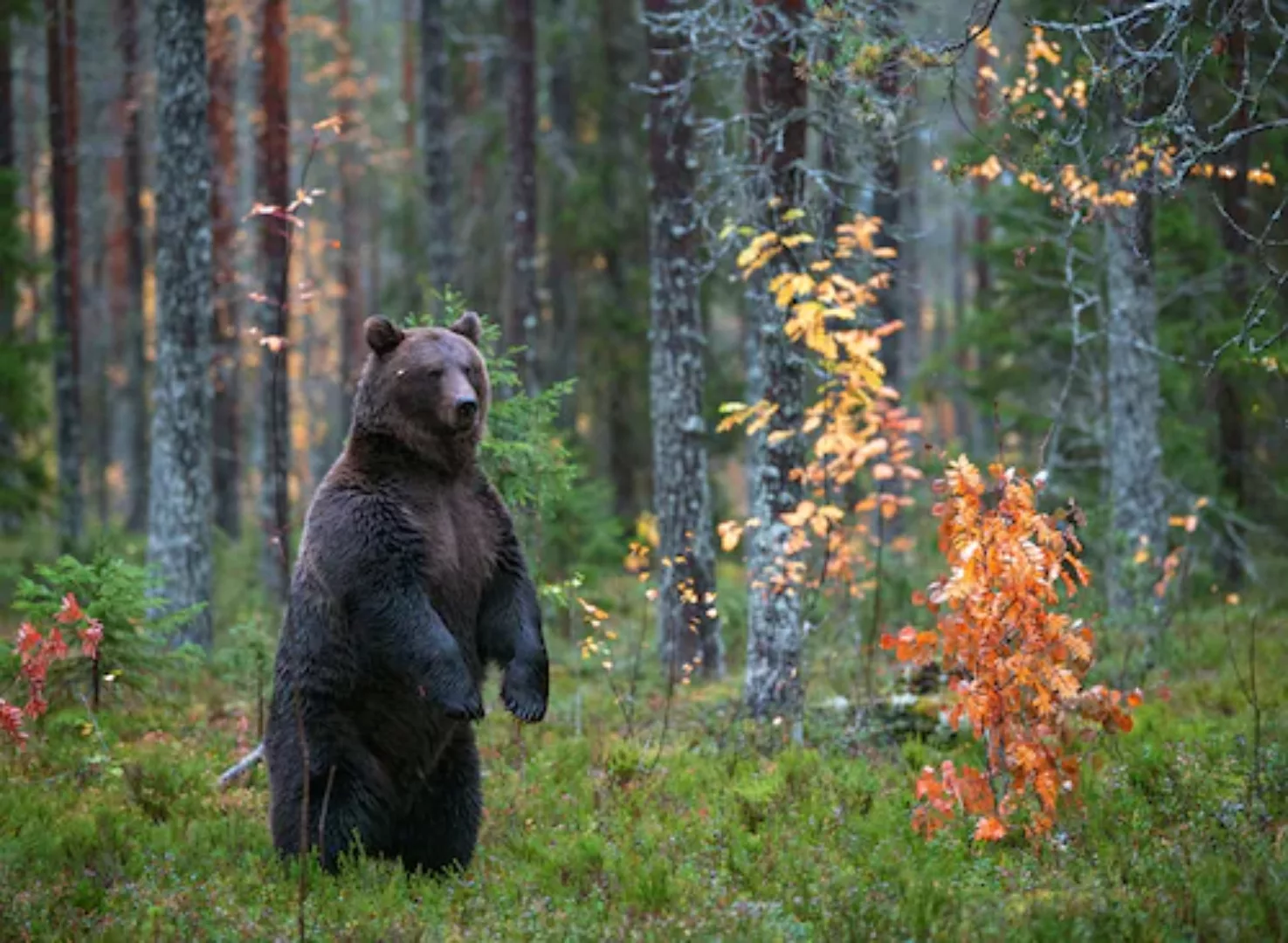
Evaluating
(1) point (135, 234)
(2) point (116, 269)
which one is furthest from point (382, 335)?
(2) point (116, 269)

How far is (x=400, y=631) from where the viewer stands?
6.50m

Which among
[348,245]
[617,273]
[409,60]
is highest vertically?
[409,60]

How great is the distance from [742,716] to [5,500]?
1149 cm

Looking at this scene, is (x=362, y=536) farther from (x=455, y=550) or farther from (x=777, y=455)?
(x=777, y=455)

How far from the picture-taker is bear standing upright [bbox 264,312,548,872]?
259 inches

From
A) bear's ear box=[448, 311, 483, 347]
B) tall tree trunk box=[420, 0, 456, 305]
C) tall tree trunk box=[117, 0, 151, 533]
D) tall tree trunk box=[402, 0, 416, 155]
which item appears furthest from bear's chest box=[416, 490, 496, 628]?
tall tree trunk box=[402, 0, 416, 155]

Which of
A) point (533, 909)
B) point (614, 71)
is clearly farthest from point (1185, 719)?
point (614, 71)

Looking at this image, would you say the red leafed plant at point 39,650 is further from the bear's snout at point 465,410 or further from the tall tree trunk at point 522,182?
the tall tree trunk at point 522,182

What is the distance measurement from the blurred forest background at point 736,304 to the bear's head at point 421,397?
81.6 inches

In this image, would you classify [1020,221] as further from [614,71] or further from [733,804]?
[733,804]

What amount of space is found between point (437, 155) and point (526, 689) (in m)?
14.6

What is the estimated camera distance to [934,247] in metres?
56.4

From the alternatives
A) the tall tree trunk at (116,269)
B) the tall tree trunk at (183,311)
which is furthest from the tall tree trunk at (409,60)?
the tall tree trunk at (183,311)

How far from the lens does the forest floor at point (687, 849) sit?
559 centimetres
